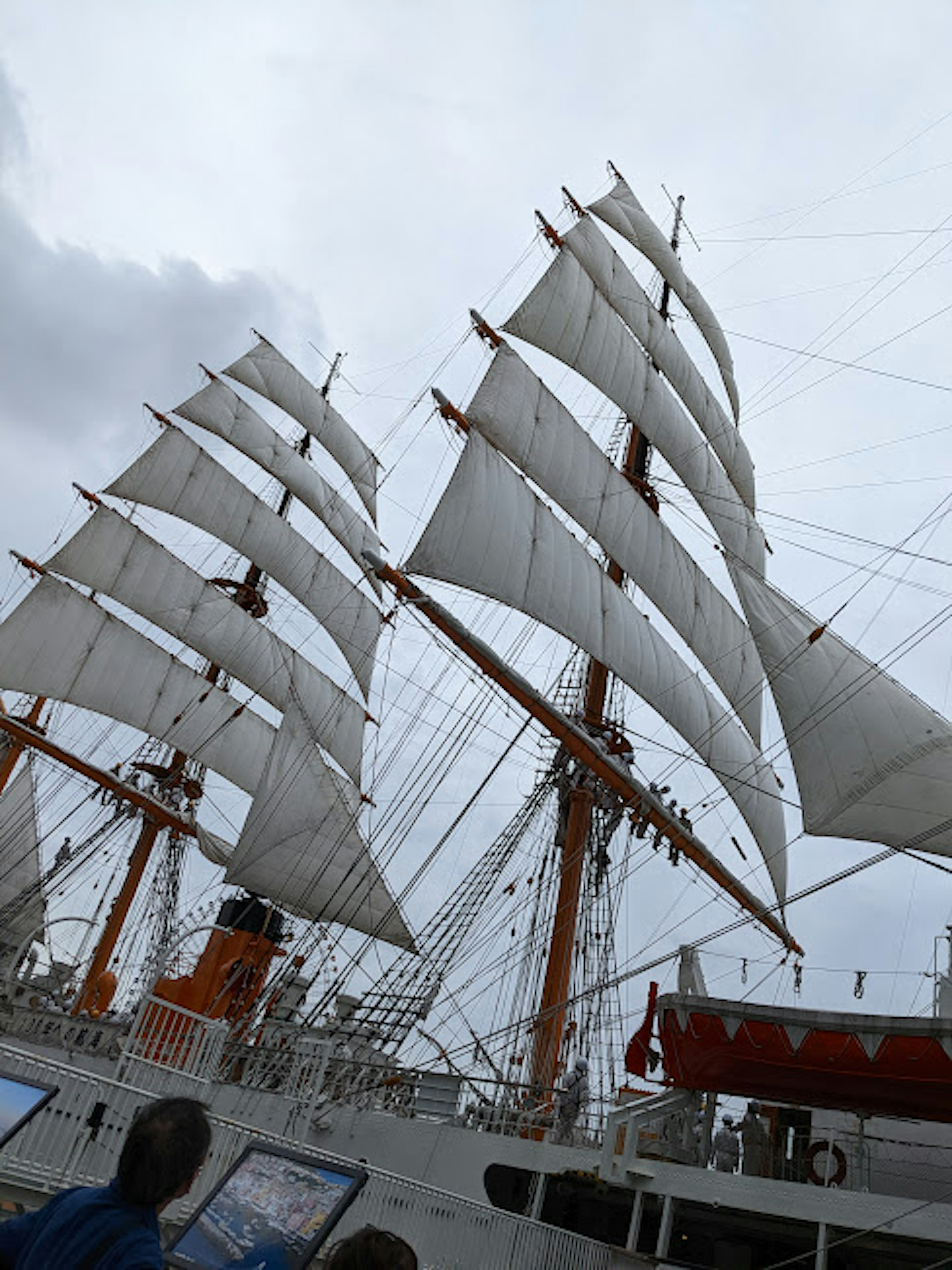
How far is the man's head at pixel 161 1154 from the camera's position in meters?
2.23

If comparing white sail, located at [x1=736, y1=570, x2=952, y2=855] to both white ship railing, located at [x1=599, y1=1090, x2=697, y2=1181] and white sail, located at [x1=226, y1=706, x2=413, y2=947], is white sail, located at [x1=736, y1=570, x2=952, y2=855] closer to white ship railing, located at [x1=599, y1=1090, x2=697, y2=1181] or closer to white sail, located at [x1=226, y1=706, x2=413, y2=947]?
white ship railing, located at [x1=599, y1=1090, x2=697, y2=1181]

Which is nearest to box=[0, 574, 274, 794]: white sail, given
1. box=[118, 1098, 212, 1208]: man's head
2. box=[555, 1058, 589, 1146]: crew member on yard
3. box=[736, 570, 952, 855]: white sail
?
box=[736, 570, 952, 855]: white sail

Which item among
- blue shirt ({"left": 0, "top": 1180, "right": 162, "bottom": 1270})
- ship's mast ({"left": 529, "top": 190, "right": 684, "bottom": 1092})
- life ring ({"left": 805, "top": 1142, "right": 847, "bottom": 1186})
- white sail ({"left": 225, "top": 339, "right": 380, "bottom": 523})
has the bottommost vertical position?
blue shirt ({"left": 0, "top": 1180, "right": 162, "bottom": 1270})

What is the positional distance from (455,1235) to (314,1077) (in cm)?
570

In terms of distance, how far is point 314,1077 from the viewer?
12414mm

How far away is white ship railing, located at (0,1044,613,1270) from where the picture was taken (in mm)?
6074

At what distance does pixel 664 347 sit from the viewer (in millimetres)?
27109

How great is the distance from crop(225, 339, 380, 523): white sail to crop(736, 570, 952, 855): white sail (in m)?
21.9

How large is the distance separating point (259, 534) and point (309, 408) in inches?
257

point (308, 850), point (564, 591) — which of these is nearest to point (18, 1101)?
point (564, 591)

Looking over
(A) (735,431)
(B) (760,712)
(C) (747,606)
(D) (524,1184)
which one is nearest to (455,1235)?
(D) (524,1184)

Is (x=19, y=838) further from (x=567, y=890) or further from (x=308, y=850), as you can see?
(x=567, y=890)

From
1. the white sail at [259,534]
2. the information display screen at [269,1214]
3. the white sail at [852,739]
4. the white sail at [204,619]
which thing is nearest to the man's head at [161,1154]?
the information display screen at [269,1214]

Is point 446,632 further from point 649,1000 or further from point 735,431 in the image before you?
point 735,431
